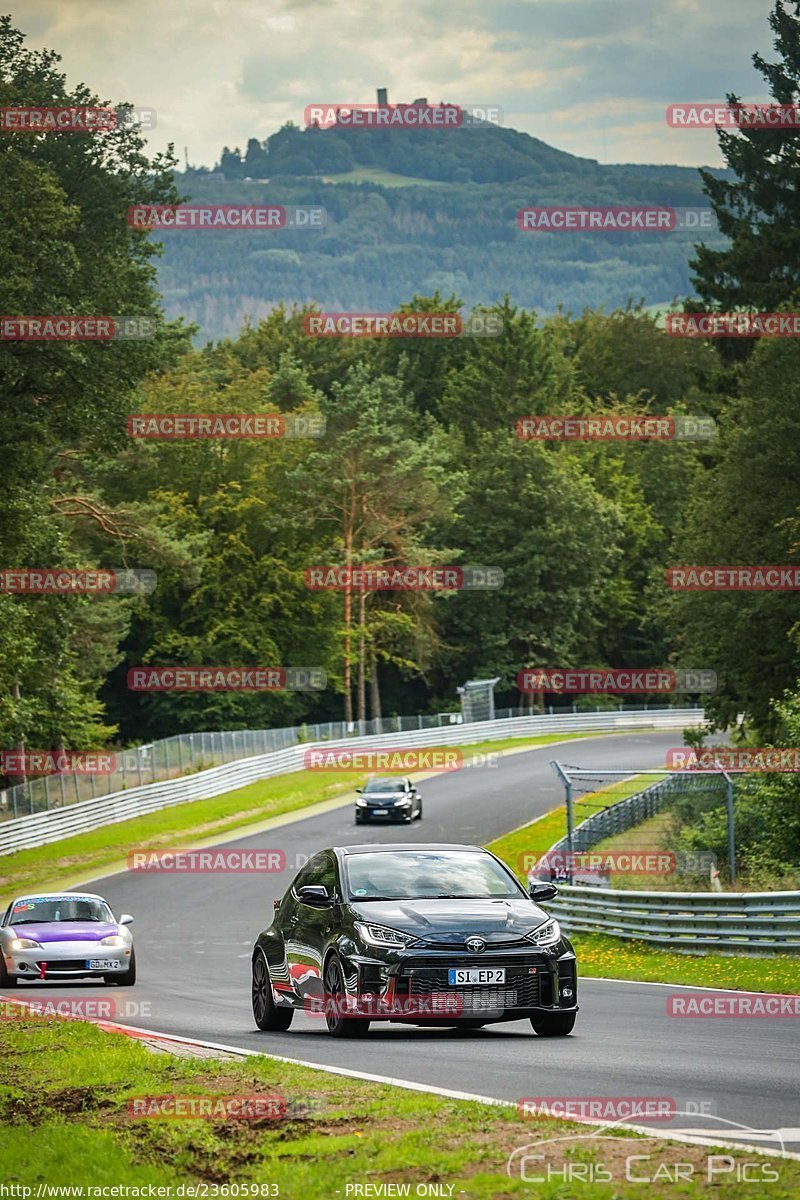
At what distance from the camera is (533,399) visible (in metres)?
114

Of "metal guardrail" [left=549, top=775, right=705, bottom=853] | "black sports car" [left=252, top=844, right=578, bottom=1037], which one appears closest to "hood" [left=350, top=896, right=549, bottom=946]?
"black sports car" [left=252, top=844, right=578, bottom=1037]

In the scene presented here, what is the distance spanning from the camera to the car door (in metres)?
14.0

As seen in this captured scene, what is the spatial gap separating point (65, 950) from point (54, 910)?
29.4 inches

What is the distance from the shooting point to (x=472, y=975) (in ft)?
42.7

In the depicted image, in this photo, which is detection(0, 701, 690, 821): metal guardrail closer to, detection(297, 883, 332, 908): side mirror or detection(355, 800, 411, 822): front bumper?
detection(355, 800, 411, 822): front bumper

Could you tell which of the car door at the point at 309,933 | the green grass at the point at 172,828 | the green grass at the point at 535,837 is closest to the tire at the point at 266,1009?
the car door at the point at 309,933

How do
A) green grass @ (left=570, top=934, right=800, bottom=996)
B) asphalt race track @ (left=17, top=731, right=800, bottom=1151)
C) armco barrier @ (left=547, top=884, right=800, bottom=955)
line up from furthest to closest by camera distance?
armco barrier @ (left=547, top=884, right=800, bottom=955) < green grass @ (left=570, top=934, right=800, bottom=996) < asphalt race track @ (left=17, top=731, right=800, bottom=1151)

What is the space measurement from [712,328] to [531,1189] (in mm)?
49140

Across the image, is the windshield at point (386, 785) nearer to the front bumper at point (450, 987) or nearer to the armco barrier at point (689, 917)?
the armco barrier at point (689, 917)

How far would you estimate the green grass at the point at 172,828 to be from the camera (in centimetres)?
4581

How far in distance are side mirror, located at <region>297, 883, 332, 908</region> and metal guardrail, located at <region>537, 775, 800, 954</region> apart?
29.8 feet

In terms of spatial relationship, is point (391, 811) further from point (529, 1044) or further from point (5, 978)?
point (529, 1044)

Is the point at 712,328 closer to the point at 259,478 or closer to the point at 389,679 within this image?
the point at 259,478

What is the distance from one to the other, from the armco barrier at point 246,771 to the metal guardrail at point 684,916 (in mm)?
22026
